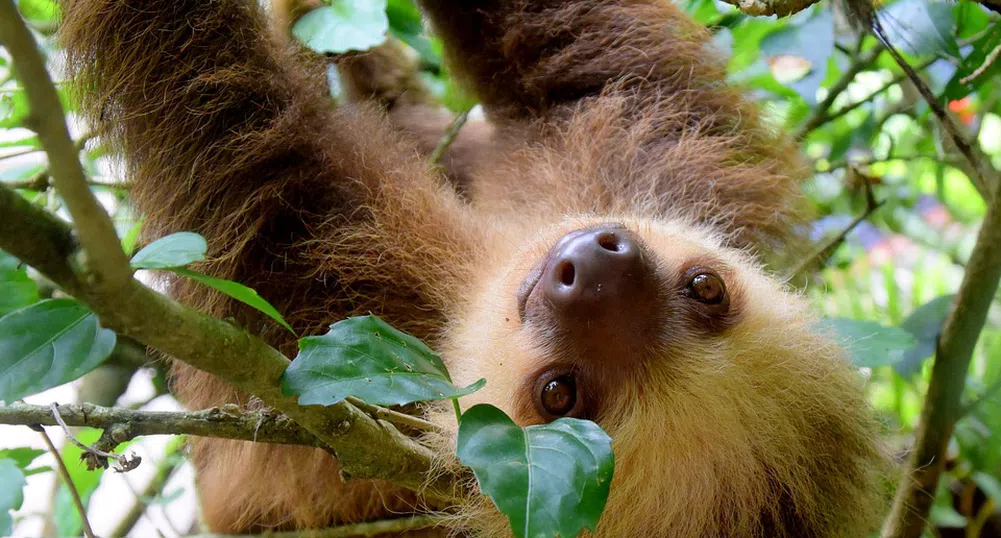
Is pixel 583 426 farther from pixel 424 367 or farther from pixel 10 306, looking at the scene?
pixel 10 306

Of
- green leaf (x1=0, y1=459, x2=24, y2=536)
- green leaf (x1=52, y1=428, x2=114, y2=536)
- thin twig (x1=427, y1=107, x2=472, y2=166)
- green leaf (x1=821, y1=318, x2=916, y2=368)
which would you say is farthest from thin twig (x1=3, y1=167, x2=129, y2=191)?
green leaf (x1=821, y1=318, x2=916, y2=368)

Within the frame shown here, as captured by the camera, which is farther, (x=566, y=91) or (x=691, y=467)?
(x=566, y=91)

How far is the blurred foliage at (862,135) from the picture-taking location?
8.10 feet

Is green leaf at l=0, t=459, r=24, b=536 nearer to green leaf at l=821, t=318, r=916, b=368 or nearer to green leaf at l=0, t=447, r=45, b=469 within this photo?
green leaf at l=0, t=447, r=45, b=469

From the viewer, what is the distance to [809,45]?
2.92 meters

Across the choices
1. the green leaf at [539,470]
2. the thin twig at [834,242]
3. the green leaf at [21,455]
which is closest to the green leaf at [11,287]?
the green leaf at [21,455]

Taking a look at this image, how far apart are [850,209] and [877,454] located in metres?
2.42

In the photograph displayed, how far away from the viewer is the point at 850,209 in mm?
4605

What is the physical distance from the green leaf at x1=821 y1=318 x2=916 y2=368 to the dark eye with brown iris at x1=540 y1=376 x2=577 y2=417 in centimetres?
99

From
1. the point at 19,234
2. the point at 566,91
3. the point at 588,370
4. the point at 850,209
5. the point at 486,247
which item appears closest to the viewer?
the point at 19,234

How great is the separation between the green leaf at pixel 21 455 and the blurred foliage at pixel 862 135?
0.25 m

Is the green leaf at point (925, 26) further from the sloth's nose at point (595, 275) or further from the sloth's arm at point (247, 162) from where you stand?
the sloth's arm at point (247, 162)

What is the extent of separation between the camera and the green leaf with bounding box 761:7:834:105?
2900 mm

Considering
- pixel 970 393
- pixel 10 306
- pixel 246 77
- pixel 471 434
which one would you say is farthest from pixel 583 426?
pixel 970 393
